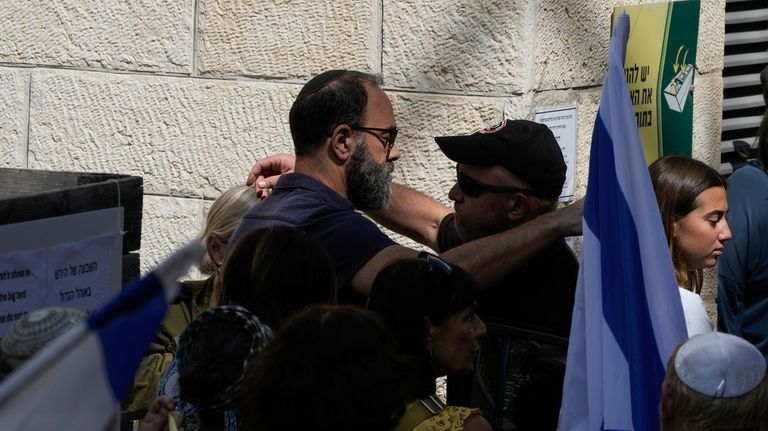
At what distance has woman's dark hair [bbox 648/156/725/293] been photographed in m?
3.63

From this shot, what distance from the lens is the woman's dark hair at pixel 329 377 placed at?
1857 mm

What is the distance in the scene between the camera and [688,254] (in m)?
3.64

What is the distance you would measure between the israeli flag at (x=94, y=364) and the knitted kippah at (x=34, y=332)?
1.35 feet

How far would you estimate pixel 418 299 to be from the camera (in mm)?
2760

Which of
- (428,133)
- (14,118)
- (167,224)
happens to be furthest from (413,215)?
(14,118)

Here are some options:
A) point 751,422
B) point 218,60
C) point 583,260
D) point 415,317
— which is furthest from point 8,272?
point 218,60

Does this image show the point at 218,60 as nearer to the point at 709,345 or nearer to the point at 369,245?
the point at 369,245

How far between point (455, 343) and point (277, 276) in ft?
1.58

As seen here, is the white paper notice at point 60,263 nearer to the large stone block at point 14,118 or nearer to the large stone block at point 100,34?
the large stone block at point 100,34

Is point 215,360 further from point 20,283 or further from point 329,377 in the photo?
point 20,283

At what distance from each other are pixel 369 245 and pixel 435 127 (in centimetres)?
143

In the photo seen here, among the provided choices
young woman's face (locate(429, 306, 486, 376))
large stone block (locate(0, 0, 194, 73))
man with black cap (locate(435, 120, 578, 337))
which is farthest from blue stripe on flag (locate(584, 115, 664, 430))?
large stone block (locate(0, 0, 194, 73))

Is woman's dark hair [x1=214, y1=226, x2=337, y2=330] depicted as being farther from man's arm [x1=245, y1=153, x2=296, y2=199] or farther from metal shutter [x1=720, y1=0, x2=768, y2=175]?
metal shutter [x1=720, y1=0, x2=768, y2=175]

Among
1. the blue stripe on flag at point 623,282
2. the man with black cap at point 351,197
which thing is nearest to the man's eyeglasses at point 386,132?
the man with black cap at point 351,197
